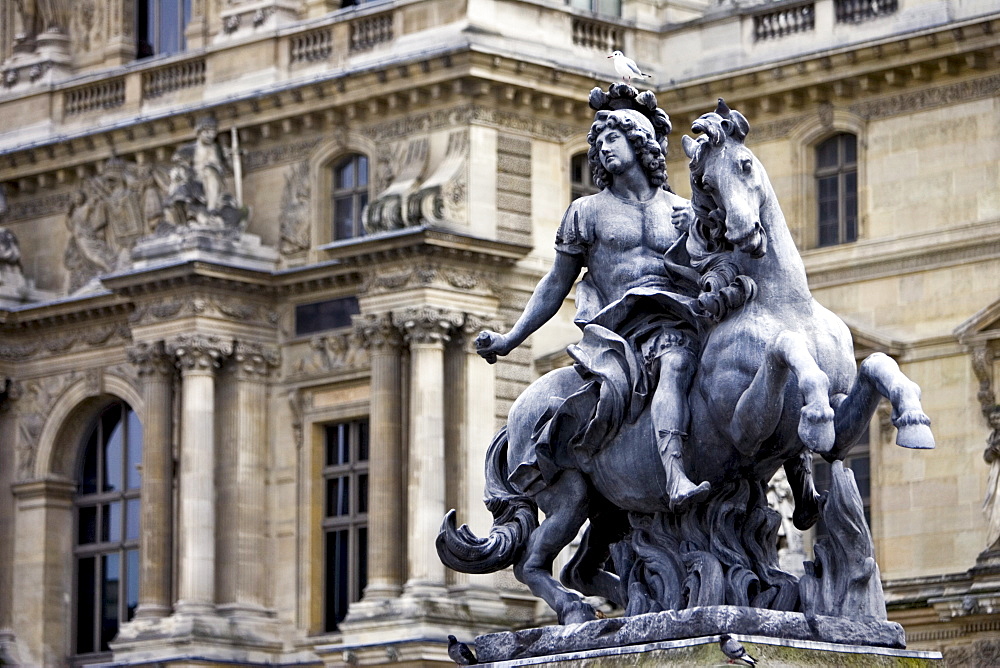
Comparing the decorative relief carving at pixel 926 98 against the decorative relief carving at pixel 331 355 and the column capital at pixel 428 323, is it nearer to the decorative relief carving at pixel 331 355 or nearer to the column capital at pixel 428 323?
the column capital at pixel 428 323

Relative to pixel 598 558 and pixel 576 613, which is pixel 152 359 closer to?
pixel 598 558

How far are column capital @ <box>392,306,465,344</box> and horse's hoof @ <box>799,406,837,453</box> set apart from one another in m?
Result: 26.6

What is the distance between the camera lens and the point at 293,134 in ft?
133

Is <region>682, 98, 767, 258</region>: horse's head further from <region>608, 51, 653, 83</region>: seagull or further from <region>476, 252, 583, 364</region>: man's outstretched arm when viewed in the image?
<region>608, 51, 653, 83</region>: seagull

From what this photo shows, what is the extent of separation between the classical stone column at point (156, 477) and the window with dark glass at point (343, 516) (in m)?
2.28

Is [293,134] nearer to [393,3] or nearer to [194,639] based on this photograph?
[393,3]

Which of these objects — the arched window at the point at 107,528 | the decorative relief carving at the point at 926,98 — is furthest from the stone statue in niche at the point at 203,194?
the decorative relief carving at the point at 926,98

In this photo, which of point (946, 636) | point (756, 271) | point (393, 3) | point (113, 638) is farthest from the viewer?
point (113, 638)

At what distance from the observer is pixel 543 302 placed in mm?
12414

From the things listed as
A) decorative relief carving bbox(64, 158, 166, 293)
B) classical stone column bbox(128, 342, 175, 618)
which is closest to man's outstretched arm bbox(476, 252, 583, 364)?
classical stone column bbox(128, 342, 175, 618)

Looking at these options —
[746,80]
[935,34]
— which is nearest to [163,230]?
[746,80]

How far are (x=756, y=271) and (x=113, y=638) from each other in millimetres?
31534

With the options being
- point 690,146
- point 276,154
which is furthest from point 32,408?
point 690,146

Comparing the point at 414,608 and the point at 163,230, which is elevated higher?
the point at 163,230
